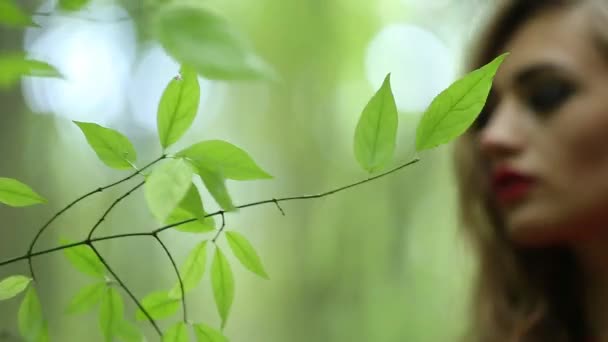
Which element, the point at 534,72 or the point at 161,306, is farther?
the point at 534,72

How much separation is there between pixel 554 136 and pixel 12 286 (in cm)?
56

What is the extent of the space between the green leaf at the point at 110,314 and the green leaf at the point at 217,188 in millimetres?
86

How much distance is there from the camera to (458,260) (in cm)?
110

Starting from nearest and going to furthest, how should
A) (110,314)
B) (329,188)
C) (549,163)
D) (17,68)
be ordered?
(17,68)
(110,314)
(549,163)
(329,188)

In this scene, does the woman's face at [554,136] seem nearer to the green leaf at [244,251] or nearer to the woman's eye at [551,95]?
the woman's eye at [551,95]

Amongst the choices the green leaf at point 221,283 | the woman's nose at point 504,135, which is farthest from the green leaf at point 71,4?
the woman's nose at point 504,135

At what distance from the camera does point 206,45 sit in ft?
0.52

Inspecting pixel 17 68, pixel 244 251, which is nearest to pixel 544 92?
pixel 244 251

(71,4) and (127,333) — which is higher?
(71,4)

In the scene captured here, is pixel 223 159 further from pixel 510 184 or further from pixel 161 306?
pixel 510 184

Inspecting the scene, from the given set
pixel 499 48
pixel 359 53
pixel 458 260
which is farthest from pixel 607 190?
pixel 359 53

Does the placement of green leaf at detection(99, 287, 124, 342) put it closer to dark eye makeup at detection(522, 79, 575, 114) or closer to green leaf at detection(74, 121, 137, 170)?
green leaf at detection(74, 121, 137, 170)

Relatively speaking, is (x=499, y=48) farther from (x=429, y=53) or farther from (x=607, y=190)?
(x=429, y=53)

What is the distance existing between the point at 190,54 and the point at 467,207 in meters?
0.79
